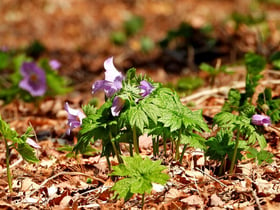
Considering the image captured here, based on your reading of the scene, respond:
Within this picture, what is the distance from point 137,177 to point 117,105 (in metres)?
0.29

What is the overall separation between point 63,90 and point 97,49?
234 cm

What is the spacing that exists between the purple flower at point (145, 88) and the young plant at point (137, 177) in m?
0.25

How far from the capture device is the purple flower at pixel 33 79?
3.78 meters

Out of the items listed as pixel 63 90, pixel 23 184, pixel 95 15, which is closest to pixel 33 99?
pixel 63 90

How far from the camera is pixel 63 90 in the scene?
4.06 metres

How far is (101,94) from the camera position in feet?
15.2

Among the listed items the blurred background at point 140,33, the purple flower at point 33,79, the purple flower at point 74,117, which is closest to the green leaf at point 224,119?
the purple flower at point 74,117

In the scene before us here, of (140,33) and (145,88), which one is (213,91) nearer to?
(145,88)

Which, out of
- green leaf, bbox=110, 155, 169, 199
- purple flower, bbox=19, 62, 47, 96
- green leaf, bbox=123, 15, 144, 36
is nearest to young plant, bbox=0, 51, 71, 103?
purple flower, bbox=19, 62, 47, 96

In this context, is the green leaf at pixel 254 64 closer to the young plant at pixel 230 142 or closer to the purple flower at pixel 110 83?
the young plant at pixel 230 142

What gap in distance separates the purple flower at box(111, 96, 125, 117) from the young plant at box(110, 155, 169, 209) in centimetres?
19

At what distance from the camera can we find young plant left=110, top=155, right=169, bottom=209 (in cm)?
177

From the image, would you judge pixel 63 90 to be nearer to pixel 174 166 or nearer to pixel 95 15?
pixel 174 166

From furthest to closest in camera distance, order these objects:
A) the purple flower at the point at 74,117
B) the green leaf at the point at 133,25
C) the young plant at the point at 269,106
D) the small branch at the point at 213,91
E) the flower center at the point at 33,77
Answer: the green leaf at the point at 133,25
the flower center at the point at 33,77
the small branch at the point at 213,91
the young plant at the point at 269,106
the purple flower at the point at 74,117
